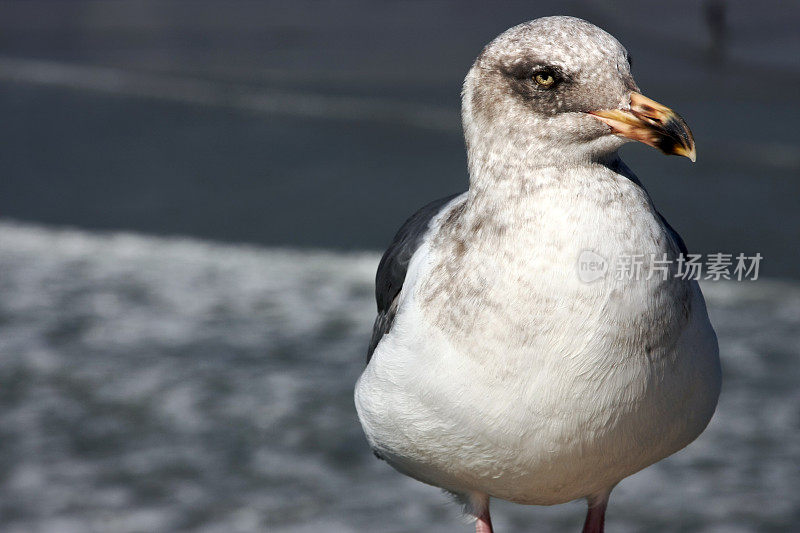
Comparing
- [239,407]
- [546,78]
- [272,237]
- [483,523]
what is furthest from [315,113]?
[546,78]

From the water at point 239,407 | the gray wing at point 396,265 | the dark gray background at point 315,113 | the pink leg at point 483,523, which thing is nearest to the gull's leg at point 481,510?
the pink leg at point 483,523

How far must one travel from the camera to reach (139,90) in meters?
12.6

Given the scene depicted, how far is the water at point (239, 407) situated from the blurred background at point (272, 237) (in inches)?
0.7

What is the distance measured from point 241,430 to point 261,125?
5.83 metres

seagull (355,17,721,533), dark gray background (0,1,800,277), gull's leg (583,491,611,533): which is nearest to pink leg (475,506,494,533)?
gull's leg (583,491,611,533)

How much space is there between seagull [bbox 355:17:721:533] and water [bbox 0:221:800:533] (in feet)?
7.79

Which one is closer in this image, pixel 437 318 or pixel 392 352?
pixel 437 318

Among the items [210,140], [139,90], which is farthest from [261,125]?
[139,90]

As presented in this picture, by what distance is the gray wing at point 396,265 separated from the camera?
3.37 m

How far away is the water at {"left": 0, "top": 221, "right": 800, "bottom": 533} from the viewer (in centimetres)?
528

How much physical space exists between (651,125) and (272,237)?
614 cm

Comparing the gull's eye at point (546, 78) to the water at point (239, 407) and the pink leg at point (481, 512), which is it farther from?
the water at point (239, 407)

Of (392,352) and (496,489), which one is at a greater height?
(392,352)

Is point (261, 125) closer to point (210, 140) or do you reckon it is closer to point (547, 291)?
point (210, 140)
